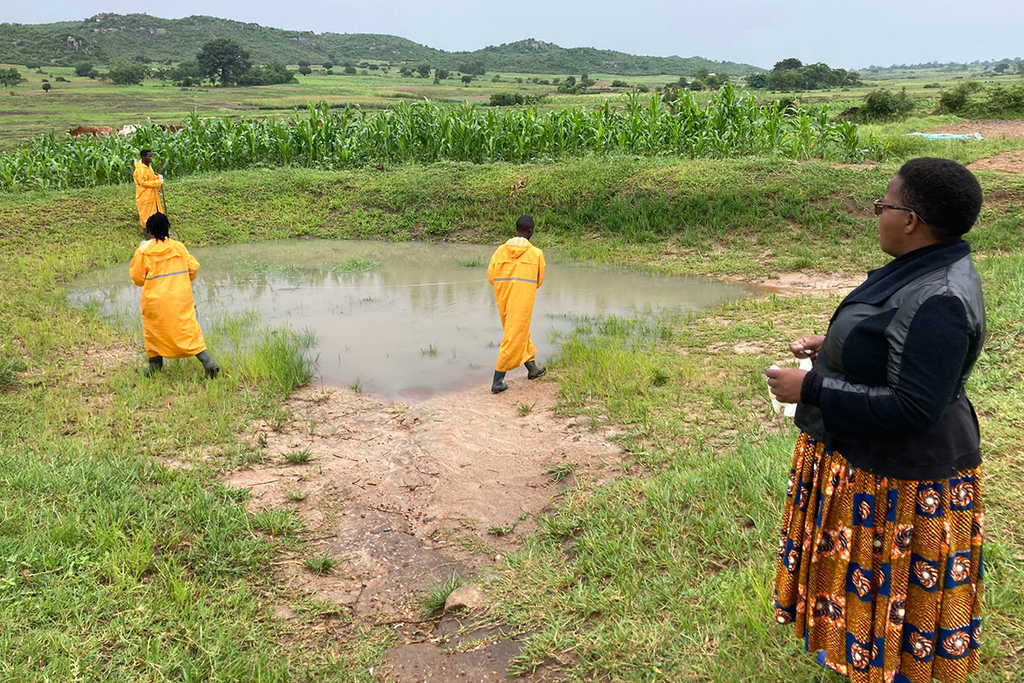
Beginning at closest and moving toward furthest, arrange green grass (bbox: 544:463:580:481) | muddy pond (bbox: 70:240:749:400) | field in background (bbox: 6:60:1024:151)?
green grass (bbox: 544:463:580:481) → muddy pond (bbox: 70:240:749:400) → field in background (bbox: 6:60:1024:151)

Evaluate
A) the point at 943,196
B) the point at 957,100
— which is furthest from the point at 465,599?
the point at 957,100

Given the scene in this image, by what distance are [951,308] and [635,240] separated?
9.94 m

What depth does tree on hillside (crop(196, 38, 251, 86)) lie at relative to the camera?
64.9m

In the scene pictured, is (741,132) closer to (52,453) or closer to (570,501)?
(570,501)

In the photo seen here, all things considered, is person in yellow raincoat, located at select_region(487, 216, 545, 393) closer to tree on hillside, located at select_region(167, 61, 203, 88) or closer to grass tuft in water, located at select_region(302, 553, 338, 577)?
grass tuft in water, located at select_region(302, 553, 338, 577)

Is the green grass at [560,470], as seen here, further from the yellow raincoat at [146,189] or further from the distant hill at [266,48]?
the distant hill at [266,48]

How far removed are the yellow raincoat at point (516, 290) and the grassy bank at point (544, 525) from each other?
0.51m

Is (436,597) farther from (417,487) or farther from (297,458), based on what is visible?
(297,458)

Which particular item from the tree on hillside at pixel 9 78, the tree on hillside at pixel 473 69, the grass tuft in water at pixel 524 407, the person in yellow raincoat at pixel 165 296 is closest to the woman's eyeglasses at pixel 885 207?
the grass tuft in water at pixel 524 407

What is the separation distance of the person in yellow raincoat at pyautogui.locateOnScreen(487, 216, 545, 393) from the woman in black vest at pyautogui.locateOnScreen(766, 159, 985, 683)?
13.6ft

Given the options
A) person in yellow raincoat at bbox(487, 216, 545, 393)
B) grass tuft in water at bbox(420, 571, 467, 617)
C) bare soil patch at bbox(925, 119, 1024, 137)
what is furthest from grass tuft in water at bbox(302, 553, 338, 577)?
bare soil patch at bbox(925, 119, 1024, 137)

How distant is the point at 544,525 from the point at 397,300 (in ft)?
18.6

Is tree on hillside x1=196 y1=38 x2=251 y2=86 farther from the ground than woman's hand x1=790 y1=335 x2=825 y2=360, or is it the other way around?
tree on hillside x1=196 y1=38 x2=251 y2=86

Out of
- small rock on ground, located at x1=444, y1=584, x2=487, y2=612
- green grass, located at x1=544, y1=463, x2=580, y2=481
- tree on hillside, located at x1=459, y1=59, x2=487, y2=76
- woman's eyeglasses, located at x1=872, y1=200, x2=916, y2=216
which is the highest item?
tree on hillside, located at x1=459, y1=59, x2=487, y2=76
